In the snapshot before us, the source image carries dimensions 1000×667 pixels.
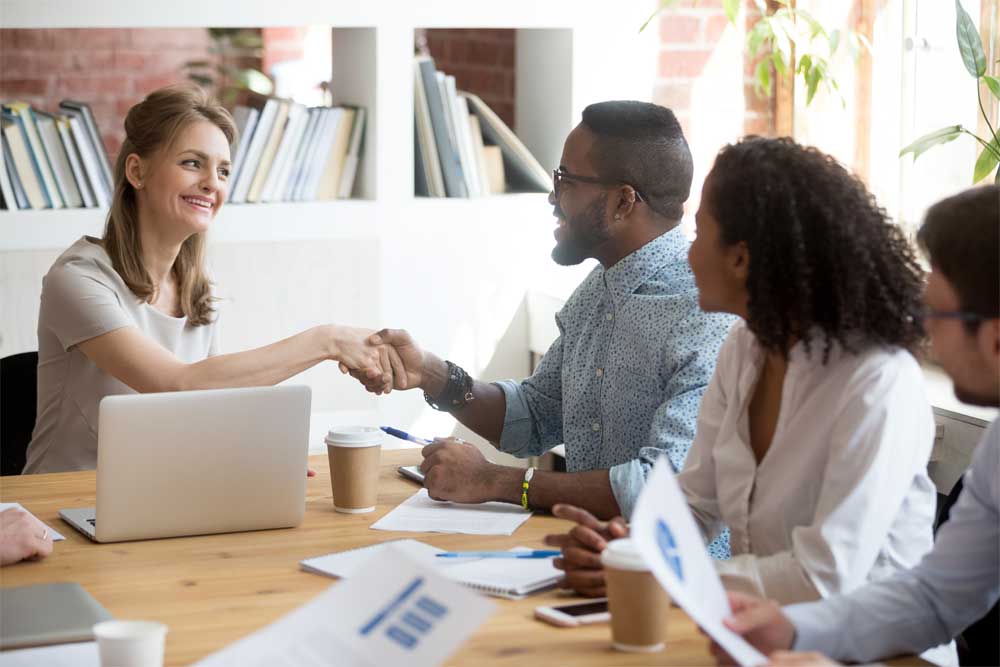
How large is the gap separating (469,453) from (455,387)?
44 cm

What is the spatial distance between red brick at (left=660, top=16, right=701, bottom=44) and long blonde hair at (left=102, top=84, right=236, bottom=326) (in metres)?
1.51

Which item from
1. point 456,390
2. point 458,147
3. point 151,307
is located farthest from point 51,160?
point 456,390

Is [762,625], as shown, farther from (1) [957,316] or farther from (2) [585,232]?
(2) [585,232]

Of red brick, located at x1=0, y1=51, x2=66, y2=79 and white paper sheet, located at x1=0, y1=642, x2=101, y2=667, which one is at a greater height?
red brick, located at x1=0, y1=51, x2=66, y2=79

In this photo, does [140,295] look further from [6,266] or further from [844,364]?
[844,364]

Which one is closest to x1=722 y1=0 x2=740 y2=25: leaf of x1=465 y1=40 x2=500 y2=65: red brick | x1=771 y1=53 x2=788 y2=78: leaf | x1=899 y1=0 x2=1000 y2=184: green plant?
x1=771 y1=53 x2=788 y2=78: leaf

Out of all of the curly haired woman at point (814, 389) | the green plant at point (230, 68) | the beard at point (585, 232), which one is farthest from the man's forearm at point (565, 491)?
the green plant at point (230, 68)

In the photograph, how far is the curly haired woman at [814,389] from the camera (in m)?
1.58

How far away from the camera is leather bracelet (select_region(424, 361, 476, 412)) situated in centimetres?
252

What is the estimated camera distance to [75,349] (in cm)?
256

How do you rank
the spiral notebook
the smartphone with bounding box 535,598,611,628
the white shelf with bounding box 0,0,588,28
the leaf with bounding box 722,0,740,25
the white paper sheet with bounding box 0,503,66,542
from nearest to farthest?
the smartphone with bounding box 535,598,611,628, the spiral notebook, the white paper sheet with bounding box 0,503,66,542, the white shelf with bounding box 0,0,588,28, the leaf with bounding box 722,0,740,25

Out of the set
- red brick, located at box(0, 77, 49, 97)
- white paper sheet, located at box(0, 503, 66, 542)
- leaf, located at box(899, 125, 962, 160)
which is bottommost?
white paper sheet, located at box(0, 503, 66, 542)

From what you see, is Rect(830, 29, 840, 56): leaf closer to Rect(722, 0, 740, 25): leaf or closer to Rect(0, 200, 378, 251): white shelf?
Rect(722, 0, 740, 25): leaf

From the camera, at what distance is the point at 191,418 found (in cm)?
187
